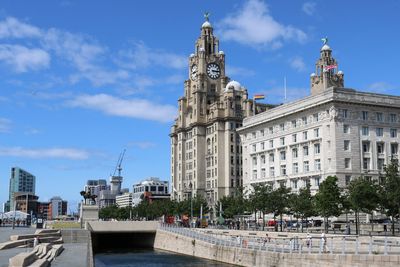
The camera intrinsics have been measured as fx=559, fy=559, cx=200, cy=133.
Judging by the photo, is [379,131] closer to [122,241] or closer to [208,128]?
[122,241]

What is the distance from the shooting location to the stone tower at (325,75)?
569 feet

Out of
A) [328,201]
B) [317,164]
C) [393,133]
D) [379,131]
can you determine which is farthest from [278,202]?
[393,133]

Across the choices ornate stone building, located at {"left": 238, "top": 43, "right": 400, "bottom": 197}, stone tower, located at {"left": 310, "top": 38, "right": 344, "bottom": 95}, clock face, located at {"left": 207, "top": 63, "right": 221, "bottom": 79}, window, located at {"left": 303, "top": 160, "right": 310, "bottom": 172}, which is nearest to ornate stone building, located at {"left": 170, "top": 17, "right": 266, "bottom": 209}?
clock face, located at {"left": 207, "top": 63, "right": 221, "bottom": 79}

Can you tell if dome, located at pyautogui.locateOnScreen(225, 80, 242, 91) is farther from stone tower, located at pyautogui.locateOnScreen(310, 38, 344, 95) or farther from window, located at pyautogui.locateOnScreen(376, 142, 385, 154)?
window, located at pyautogui.locateOnScreen(376, 142, 385, 154)

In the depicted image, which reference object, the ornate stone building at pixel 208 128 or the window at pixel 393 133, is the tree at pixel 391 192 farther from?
the ornate stone building at pixel 208 128

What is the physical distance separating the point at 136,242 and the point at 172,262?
3912cm

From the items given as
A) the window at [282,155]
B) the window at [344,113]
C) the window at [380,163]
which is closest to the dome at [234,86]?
the window at [282,155]

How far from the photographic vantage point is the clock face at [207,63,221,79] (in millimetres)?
185625

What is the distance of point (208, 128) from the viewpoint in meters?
175

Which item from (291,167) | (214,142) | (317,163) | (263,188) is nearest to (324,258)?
(263,188)

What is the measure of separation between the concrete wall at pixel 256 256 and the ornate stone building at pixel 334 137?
3536 cm

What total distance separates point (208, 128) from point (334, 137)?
Answer: 73261 millimetres

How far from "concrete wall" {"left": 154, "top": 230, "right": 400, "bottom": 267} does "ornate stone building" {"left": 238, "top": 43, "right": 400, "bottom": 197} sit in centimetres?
3536

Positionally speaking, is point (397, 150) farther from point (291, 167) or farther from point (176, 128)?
point (176, 128)
